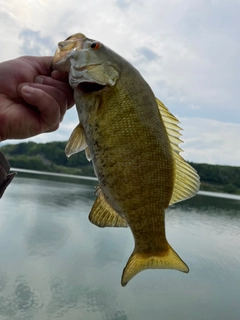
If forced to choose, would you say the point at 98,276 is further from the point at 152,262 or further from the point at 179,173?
the point at 179,173

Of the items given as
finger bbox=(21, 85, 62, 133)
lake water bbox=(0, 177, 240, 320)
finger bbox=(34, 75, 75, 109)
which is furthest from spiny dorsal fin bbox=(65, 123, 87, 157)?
lake water bbox=(0, 177, 240, 320)

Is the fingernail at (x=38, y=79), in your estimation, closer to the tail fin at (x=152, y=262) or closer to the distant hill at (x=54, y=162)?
the tail fin at (x=152, y=262)

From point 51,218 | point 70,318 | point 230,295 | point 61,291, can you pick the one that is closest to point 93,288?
point 61,291

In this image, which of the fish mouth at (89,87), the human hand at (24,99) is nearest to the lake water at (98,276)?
the human hand at (24,99)

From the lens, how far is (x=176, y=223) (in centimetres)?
3350

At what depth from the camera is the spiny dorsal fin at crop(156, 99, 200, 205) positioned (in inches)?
91.4

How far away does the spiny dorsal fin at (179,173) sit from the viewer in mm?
2322

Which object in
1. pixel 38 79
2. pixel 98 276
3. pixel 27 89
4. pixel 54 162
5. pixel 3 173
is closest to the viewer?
pixel 27 89

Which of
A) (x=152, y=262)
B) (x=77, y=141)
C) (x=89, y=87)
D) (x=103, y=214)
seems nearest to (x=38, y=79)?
(x=89, y=87)

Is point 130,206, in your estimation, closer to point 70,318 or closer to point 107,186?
point 107,186

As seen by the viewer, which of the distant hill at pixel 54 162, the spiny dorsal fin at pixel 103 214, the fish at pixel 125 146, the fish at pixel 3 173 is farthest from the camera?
the distant hill at pixel 54 162

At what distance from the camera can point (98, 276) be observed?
699 inches

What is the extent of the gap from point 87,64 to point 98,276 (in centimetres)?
1719

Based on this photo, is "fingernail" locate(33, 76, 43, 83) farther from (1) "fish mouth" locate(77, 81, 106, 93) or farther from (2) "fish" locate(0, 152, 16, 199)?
(2) "fish" locate(0, 152, 16, 199)
